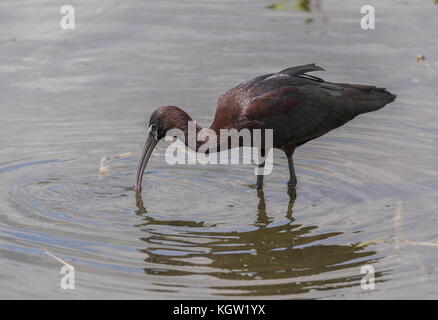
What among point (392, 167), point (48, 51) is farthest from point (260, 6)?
point (392, 167)

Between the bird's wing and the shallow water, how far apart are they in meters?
0.56

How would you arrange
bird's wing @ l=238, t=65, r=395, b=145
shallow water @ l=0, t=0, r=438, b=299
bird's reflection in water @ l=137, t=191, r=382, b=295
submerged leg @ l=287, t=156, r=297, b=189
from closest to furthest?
bird's reflection in water @ l=137, t=191, r=382, b=295 < shallow water @ l=0, t=0, r=438, b=299 < bird's wing @ l=238, t=65, r=395, b=145 < submerged leg @ l=287, t=156, r=297, b=189

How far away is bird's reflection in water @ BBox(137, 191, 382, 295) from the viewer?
731 centimetres

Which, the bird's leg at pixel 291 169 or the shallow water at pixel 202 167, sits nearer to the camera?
the shallow water at pixel 202 167

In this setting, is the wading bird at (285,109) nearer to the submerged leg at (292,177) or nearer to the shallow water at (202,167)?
the submerged leg at (292,177)

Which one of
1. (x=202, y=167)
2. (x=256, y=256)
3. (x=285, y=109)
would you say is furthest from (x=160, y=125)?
(x=256, y=256)

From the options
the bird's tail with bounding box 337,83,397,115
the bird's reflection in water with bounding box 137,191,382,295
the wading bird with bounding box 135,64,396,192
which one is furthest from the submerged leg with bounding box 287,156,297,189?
the bird's tail with bounding box 337,83,397,115

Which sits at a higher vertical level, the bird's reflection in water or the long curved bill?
the long curved bill

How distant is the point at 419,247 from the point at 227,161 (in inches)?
112

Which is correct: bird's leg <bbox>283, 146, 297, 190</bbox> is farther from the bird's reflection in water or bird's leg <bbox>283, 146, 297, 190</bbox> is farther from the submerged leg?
the bird's reflection in water

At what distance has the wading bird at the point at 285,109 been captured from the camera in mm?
9302

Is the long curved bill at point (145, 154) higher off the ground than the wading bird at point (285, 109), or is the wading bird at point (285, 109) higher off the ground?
the wading bird at point (285, 109)

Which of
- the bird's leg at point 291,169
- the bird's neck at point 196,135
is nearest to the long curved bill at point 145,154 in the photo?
the bird's neck at point 196,135

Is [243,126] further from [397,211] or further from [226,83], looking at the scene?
[226,83]
